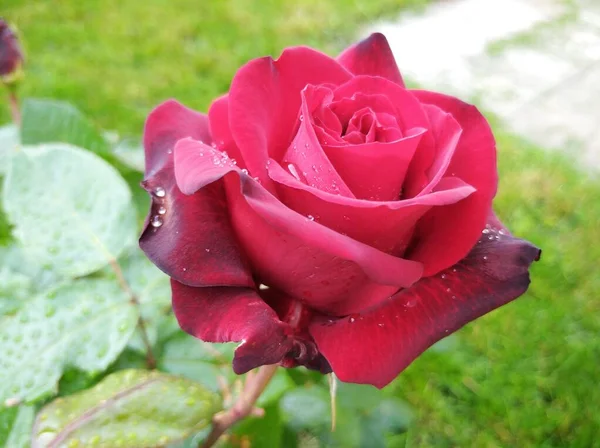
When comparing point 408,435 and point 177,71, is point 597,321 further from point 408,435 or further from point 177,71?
point 177,71

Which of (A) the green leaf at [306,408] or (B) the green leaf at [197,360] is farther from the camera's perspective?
(A) the green leaf at [306,408]

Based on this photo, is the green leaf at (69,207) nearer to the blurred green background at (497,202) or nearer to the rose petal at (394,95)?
the rose petal at (394,95)

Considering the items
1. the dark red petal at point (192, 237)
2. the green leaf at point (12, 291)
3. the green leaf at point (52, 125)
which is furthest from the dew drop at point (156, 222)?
the green leaf at point (52, 125)

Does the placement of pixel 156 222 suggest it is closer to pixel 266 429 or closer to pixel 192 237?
pixel 192 237

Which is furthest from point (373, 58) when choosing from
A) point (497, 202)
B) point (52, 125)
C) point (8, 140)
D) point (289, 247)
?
point (497, 202)

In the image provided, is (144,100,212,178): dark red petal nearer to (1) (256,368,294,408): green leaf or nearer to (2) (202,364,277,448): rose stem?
(2) (202,364,277,448): rose stem

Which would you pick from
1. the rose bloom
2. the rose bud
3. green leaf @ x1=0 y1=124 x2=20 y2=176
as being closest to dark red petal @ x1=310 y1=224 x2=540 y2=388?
the rose bloom
